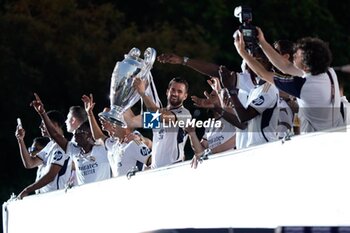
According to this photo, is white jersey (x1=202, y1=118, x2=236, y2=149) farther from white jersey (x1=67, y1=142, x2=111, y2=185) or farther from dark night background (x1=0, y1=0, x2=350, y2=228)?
dark night background (x1=0, y1=0, x2=350, y2=228)

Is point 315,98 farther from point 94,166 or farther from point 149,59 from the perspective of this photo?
point 94,166

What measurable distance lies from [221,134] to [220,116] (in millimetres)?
858

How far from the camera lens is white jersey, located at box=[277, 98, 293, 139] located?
1185cm

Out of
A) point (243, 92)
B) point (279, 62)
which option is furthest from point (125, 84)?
point (279, 62)

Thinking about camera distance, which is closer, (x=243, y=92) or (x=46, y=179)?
(x=243, y=92)

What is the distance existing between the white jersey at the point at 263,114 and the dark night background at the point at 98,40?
12.0 m

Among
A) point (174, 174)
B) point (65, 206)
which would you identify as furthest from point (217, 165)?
point (65, 206)

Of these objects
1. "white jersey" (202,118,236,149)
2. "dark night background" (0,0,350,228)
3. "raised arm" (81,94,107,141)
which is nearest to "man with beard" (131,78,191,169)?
"white jersey" (202,118,236,149)

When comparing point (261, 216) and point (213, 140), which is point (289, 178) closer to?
point (261, 216)

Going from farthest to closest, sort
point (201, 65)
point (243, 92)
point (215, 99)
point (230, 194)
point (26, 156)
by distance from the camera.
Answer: point (26, 156) < point (215, 99) < point (201, 65) < point (243, 92) < point (230, 194)

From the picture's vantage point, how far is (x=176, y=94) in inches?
521

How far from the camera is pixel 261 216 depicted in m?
10.8

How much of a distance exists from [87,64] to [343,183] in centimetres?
1651

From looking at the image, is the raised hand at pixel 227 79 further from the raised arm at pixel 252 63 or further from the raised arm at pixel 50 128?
the raised arm at pixel 50 128
